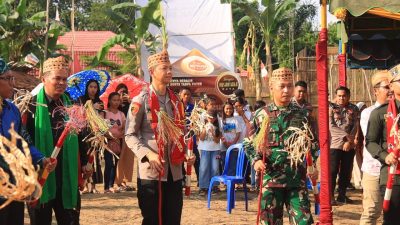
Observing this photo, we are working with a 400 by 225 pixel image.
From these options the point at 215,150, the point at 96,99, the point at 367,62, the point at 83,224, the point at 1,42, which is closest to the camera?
the point at 83,224

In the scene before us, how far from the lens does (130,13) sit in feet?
89.1

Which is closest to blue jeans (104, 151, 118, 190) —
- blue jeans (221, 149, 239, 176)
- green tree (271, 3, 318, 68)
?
blue jeans (221, 149, 239, 176)

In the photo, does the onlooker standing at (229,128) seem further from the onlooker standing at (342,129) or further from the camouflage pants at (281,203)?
the camouflage pants at (281,203)

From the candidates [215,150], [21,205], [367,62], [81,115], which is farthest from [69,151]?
[367,62]

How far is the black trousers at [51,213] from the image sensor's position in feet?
17.7

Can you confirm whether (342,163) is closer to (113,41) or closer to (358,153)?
(358,153)

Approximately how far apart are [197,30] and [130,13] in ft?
10.1

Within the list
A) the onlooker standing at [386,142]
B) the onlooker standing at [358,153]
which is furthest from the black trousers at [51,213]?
the onlooker standing at [358,153]

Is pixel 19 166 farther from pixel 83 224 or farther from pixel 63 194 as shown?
pixel 83 224

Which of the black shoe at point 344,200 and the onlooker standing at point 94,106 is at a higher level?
the onlooker standing at point 94,106

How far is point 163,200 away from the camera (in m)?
5.55

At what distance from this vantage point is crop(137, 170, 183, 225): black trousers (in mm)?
5449

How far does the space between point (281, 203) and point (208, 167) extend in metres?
5.37

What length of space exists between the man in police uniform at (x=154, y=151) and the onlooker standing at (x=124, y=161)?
19.2ft
